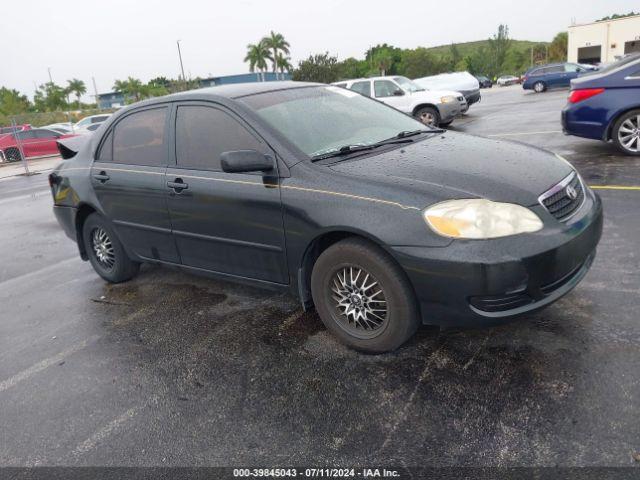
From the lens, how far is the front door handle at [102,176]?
4.63 m

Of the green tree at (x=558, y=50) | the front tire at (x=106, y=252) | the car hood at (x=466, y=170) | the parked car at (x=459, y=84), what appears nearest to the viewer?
the car hood at (x=466, y=170)

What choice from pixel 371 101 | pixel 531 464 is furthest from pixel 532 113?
pixel 531 464

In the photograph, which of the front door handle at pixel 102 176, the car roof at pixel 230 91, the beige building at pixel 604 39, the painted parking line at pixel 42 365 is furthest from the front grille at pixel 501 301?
the beige building at pixel 604 39

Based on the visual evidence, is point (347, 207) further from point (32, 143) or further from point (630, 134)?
point (32, 143)

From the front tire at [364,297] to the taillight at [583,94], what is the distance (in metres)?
6.68

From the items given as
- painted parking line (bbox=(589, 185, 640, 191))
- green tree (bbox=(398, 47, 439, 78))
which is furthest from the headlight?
green tree (bbox=(398, 47, 439, 78))

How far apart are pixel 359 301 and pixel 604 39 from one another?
224 ft

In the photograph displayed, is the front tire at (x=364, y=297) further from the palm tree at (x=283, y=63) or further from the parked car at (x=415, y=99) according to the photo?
the palm tree at (x=283, y=63)

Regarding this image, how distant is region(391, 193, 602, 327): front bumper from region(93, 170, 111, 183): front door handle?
2.96 m

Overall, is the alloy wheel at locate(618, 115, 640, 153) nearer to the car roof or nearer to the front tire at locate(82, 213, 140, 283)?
the car roof

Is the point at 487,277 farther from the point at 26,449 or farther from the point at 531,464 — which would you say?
the point at 26,449

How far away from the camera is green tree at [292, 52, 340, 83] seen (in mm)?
56688

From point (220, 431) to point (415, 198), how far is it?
5.33 feet

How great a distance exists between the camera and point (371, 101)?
4547 millimetres
